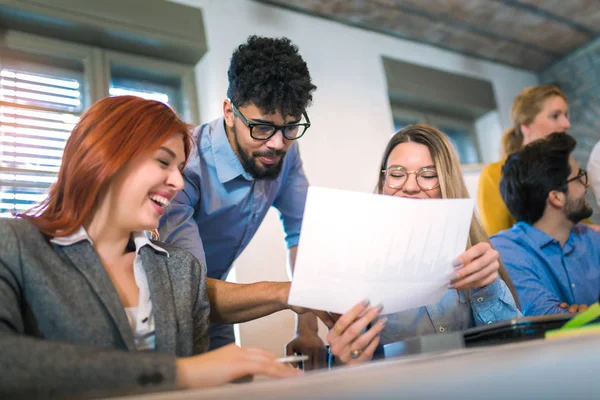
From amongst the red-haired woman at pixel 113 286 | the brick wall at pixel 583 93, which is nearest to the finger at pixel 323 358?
the red-haired woman at pixel 113 286

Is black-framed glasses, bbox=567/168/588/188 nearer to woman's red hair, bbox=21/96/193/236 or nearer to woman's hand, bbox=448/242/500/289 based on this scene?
woman's hand, bbox=448/242/500/289

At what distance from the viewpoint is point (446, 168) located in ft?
4.92

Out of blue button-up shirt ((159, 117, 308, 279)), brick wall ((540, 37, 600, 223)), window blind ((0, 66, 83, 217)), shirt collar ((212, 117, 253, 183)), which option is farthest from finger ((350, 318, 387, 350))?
brick wall ((540, 37, 600, 223))

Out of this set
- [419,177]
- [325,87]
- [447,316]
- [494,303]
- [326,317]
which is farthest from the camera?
[325,87]

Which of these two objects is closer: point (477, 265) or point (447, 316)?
point (477, 265)

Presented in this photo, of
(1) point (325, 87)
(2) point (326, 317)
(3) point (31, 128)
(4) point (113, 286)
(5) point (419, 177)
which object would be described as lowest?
(2) point (326, 317)

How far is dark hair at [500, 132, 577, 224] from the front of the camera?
6.54 ft

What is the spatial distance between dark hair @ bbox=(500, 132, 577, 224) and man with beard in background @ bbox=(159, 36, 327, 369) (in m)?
0.85

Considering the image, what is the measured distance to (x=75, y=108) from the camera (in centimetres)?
248

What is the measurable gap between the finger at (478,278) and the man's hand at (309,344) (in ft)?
1.37

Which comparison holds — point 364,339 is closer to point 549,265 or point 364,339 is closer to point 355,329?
point 355,329

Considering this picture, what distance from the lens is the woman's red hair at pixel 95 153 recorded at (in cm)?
97

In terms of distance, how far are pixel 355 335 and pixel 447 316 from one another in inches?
20.5

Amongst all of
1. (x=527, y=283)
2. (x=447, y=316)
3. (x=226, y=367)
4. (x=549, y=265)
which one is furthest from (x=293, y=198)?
(x=226, y=367)
